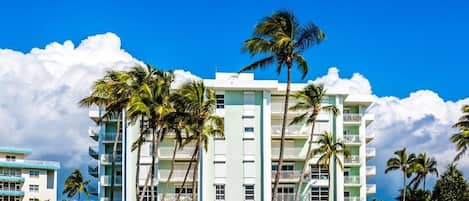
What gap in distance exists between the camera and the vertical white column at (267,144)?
8238 cm

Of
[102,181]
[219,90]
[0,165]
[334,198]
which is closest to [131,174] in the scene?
[102,181]

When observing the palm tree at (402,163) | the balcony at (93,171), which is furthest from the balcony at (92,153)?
the palm tree at (402,163)

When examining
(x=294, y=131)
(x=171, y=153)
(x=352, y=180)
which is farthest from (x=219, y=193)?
(x=352, y=180)

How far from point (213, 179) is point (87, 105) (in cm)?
2262

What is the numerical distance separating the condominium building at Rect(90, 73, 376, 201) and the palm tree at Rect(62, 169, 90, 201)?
36.7 metres

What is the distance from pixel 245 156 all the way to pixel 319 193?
28.5 ft

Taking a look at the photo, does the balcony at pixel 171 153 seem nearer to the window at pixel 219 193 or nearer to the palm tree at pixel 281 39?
the window at pixel 219 193

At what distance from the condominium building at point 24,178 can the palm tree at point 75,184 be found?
34.1 feet

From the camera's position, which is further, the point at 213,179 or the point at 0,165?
the point at 0,165

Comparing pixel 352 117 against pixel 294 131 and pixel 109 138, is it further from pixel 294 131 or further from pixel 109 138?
pixel 109 138

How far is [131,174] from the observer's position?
82688mm

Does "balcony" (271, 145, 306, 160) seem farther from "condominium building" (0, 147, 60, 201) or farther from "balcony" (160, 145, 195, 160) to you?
"condominium building" (0, 147, 60, 201)

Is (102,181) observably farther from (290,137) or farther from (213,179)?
(290,137)

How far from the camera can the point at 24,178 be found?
133 metres
